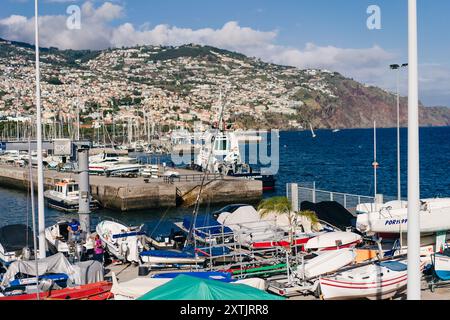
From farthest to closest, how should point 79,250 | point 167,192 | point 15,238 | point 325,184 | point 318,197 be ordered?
point 325,184 → point 167,192 → point 318,197 → point 15,238 → point 79,250

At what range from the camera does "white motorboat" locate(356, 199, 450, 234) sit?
52.3ft

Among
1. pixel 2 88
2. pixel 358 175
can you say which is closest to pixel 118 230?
pixel 358 175

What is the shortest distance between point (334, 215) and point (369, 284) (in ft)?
31.9

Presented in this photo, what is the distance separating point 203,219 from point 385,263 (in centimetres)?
803

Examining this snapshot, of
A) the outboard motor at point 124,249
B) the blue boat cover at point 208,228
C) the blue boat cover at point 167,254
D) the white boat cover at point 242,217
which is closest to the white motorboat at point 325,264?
the blue boat cover at point 167,254

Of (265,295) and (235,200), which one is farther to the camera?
(235,200)

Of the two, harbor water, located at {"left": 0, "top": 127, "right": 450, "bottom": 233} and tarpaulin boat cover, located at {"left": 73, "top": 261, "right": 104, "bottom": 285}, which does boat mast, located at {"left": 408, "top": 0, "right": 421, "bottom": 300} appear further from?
harbor water, located at {"left": 0, "top": 127, "right": 450, "bottom": 233}

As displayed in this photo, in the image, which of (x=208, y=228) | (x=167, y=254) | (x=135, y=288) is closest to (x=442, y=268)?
(x=135, y=288)

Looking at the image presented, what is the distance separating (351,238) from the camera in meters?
16.3

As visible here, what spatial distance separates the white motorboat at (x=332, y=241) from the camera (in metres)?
15.7

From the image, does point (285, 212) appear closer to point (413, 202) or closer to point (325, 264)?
point (325, 264)

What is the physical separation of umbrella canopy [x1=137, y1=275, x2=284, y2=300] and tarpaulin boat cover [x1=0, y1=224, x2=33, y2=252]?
963cm

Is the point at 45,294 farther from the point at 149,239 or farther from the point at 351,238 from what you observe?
the point at 351,238

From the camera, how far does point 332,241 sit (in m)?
15.9
